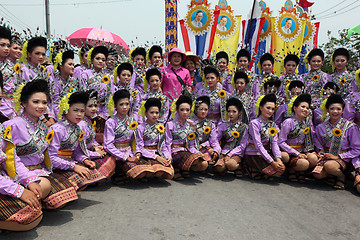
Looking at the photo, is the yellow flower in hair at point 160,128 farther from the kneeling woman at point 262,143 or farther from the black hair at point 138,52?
the black hair at point 138,52

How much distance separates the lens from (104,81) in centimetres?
482

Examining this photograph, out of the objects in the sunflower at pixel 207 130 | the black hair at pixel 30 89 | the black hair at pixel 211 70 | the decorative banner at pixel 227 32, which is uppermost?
the decorative banner at pixel 227 32

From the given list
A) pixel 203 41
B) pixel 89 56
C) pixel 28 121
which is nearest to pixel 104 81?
pixel 89 56

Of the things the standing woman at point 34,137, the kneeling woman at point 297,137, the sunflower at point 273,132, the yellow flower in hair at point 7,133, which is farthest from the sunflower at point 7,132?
the kneeling woman at point 297,137

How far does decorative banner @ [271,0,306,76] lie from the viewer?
8.61m

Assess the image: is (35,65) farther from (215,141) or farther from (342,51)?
(342,51)

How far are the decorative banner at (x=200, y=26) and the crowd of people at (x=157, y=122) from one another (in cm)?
246

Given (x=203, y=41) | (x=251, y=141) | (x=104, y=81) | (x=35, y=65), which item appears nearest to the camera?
(x=35, y=65)

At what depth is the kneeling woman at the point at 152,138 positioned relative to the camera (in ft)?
13.2

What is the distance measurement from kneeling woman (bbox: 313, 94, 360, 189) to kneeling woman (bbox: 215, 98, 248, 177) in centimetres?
113

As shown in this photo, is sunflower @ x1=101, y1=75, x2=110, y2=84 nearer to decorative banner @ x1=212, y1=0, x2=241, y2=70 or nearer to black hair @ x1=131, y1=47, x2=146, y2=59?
black hair @ x1=131, y1=47, x2=146, y2=59

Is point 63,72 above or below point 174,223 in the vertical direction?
above

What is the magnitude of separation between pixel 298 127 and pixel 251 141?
0.77 metres

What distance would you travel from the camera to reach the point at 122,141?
13.2 ft
